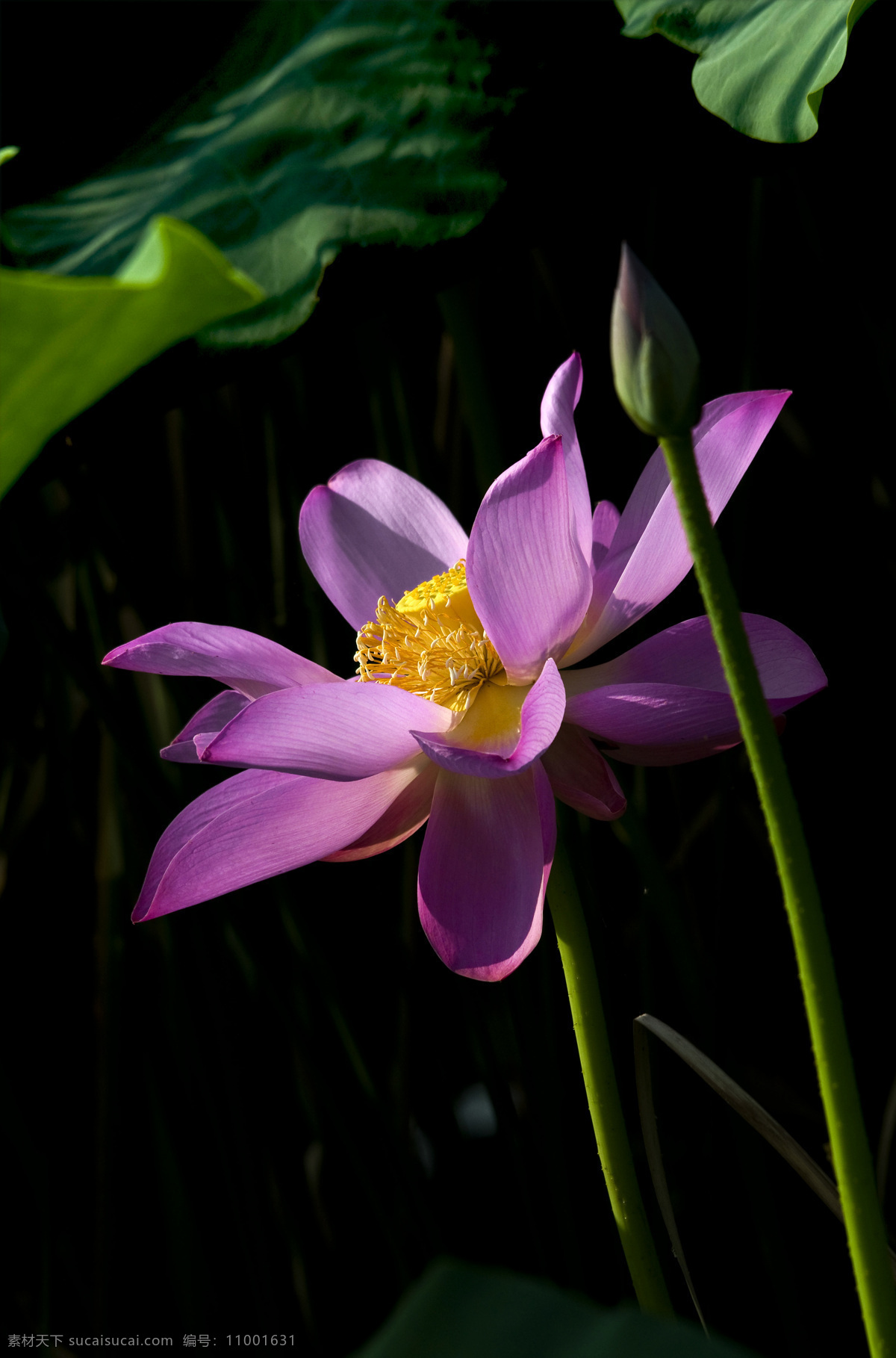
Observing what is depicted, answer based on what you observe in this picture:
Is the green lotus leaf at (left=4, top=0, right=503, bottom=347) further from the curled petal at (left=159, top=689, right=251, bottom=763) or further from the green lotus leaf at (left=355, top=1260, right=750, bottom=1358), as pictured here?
the green lotus leaf at (left=355, top=1260, right=750, bottom=1358)

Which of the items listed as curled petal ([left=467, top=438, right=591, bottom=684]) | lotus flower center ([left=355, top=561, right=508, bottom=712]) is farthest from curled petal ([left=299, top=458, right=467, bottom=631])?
curled petal ([left=467, top=438, right=591, bottom=684])

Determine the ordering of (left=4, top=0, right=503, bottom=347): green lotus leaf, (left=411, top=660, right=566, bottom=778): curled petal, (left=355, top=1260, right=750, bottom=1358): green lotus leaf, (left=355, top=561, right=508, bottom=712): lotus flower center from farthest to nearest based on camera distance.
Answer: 1. (left=4, top=0, right=503, bottom=347): green lotus leaf
2. (left=355, top=561, right=508, bottom=712): lotus flower center
3. (left=411, top=660, right=566, bottom=778): curled petal
4. (left=355, top=1260, right=750, bottom=1358): green lotus leaf

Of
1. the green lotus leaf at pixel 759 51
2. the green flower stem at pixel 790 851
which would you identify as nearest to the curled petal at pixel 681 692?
the green flower stem at pixel 790 851

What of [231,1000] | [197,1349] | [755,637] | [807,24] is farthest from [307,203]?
[197,1349]

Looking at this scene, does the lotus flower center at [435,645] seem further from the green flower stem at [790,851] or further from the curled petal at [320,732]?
the green flower stem at [790,851]

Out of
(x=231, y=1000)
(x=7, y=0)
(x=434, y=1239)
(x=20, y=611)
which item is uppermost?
(x=7, y=0)

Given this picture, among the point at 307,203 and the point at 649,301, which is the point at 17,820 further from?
the point at 649,301
